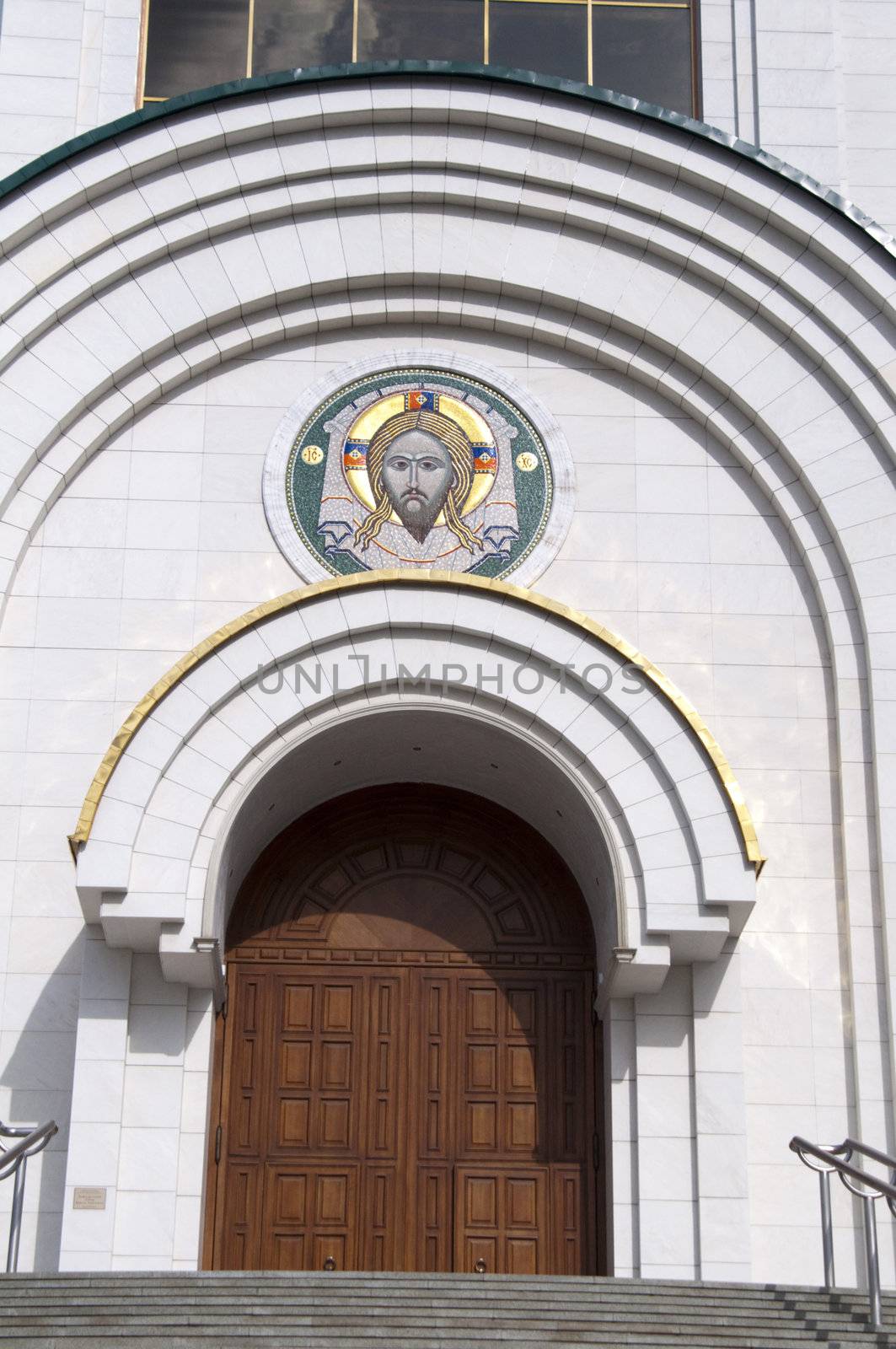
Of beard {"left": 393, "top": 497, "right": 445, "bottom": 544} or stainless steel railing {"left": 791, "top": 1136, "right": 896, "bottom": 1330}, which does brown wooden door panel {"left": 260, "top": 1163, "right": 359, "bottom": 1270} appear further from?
beard {"left": 393, "top": 497, "right": 445, "bottom": 544}

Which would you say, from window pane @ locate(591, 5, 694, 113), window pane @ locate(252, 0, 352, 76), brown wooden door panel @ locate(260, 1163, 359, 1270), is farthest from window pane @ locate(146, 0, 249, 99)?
brown wooden door panel @ locate(260, 1163, 359, 1270)

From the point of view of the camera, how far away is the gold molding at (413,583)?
11328 mm

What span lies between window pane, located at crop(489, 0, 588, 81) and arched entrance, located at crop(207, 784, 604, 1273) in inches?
236

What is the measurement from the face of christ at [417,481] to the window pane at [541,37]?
12.1 ft

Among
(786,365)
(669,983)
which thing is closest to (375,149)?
(786,365)

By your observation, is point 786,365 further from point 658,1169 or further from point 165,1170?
point 165,1170

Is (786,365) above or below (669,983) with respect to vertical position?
above

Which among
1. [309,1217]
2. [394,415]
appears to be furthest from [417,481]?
[309,1217]

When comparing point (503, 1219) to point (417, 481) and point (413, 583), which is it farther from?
point (417, 481)

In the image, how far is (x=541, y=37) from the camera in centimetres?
1471

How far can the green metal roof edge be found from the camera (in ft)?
→ 42.2

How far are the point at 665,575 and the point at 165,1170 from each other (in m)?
5.36

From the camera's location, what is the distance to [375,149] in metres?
13.3

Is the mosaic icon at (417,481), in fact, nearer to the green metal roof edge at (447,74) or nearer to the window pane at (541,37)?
the green metal roof edge at (447,74)
